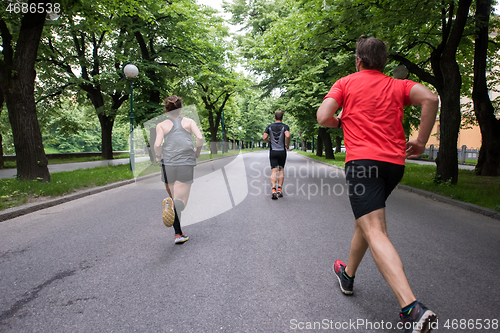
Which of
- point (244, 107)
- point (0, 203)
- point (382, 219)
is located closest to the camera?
point (382, 219)

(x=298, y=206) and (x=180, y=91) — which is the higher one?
(x=180, y=91)

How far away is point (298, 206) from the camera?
6.09m

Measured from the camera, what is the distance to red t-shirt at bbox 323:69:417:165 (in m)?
2.01

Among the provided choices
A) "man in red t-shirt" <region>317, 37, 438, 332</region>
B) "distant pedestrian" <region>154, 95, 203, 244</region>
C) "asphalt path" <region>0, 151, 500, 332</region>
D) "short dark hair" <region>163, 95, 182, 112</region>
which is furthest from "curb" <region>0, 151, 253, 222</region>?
"man in red t-shirt" <region>317, 37, 438, 332</region>

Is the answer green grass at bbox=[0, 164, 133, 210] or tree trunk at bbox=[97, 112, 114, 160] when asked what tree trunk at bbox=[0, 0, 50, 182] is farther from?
tree trunk at bbox=[97, 112, 114, 160]

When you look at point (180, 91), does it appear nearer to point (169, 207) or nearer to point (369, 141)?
point (169, 207)

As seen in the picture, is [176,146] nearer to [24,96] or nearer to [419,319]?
[419,319]

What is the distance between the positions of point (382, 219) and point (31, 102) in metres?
9.50

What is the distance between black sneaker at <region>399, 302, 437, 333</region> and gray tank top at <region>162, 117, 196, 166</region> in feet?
9.65

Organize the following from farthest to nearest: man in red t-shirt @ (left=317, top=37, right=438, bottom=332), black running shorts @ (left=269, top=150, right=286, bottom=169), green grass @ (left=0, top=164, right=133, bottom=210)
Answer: black running shorts @ (left=269, top=150, right=286, bottom=169)
green grass @ (left=0, top=164, right=133, bottom=210)
man in red t-shirt @ (left=317, top=37, right=438, bottom=332)

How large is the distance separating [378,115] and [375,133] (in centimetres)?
13

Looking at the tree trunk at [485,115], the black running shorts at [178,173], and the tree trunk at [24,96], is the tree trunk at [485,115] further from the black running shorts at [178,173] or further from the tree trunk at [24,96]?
the tree trunk at [24,96]

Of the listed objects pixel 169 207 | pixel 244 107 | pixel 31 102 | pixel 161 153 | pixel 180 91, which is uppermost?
pixel 244 107

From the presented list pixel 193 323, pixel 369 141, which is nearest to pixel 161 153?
pixel 193 323
